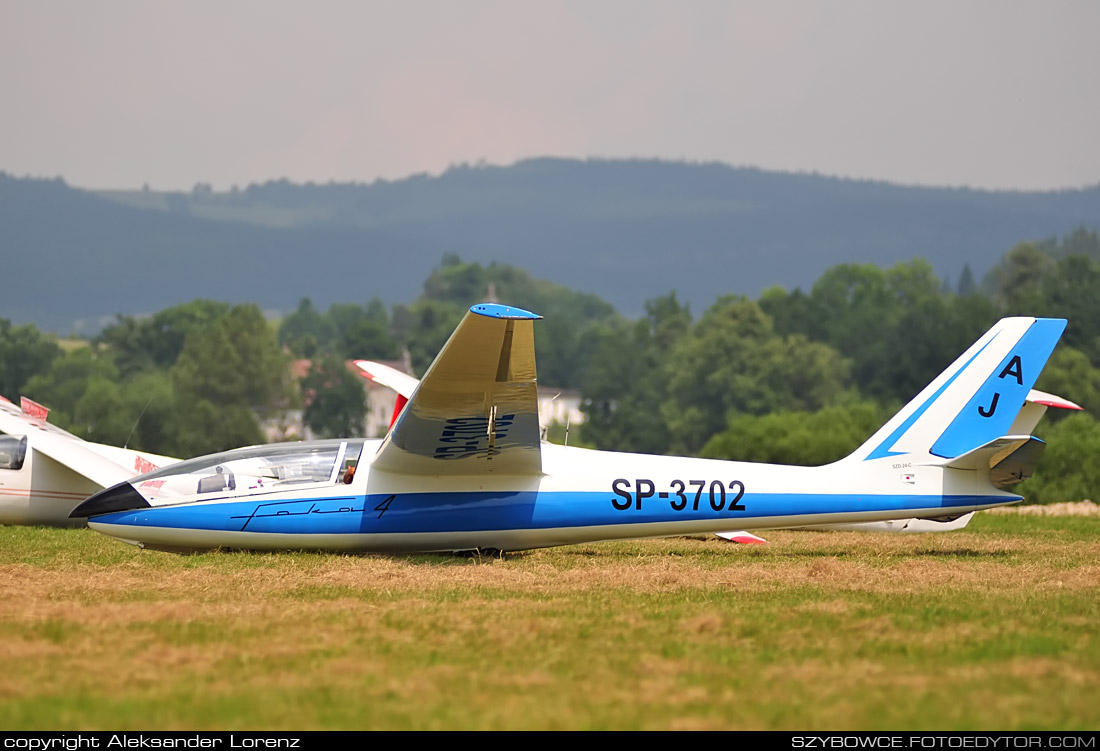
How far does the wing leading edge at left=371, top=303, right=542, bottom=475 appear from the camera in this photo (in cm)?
1066

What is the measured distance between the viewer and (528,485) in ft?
43.0

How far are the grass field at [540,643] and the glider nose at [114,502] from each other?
47cm

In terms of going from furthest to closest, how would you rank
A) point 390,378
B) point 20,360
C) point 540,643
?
point 20,360
point 390,378
point 540,643

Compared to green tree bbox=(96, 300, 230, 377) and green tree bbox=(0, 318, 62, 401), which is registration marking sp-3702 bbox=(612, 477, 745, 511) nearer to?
green tree bbox=(0, 318, 62, 401)

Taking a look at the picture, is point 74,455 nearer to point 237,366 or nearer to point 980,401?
point 980,401

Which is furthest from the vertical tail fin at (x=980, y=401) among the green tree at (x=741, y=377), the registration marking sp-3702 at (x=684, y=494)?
the green tree at (x=741, y=377)

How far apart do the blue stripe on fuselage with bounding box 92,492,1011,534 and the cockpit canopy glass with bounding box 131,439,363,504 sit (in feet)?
0.54

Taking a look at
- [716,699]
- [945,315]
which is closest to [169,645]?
[716,699]

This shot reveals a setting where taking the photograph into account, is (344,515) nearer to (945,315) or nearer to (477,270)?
(945,315)

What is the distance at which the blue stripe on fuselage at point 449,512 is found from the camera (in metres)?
12.7

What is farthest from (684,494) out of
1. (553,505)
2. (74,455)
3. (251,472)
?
(74,455)

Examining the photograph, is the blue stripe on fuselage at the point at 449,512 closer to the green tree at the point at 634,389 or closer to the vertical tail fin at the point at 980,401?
the vertical tail fin at the point at 980,401

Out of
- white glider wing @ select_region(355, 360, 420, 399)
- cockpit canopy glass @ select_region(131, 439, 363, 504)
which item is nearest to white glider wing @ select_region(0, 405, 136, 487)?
cockpit canopy glass @ select_region(131, 439, 363, 504)

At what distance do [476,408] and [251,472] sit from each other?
8.28 ft
